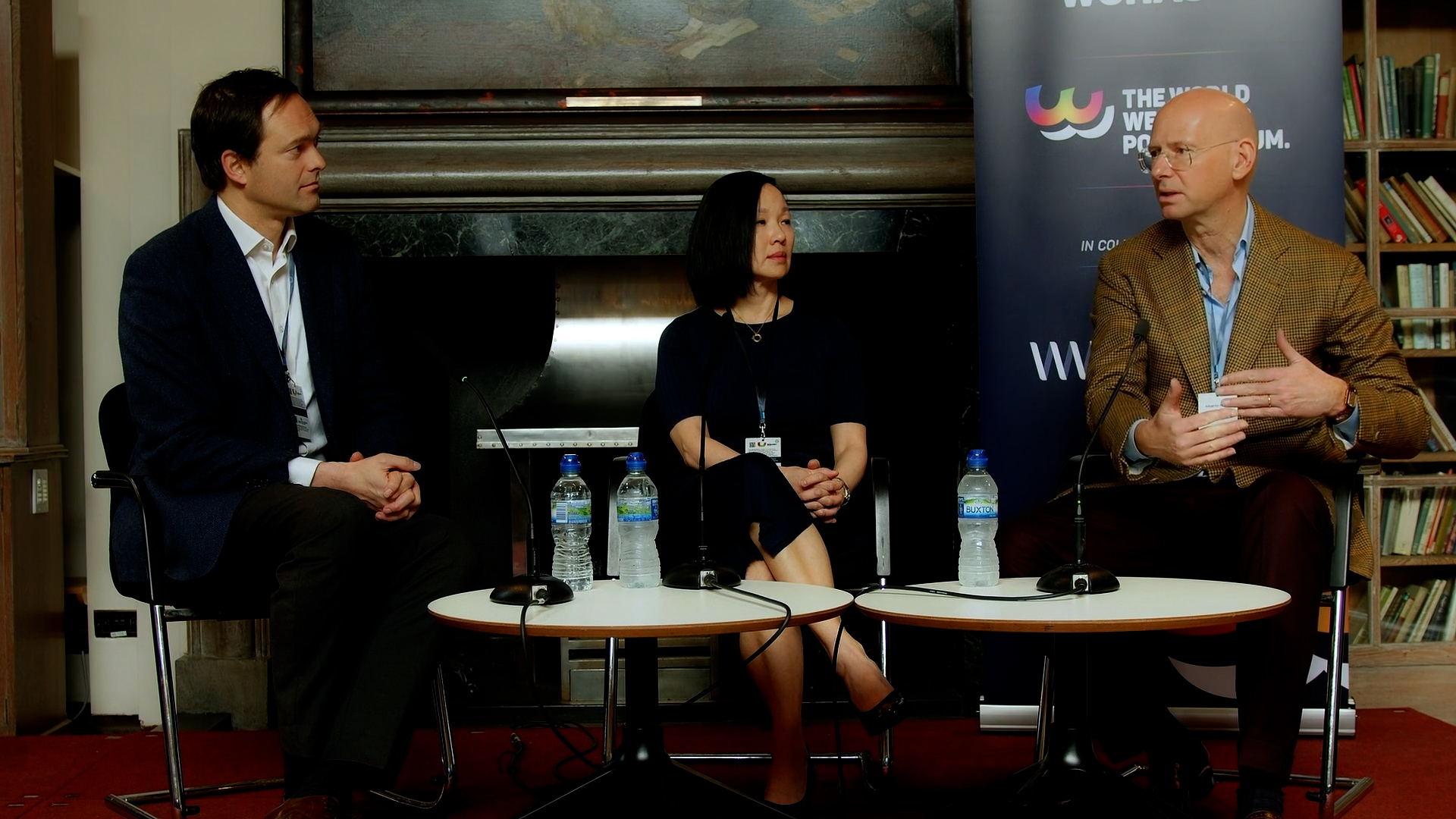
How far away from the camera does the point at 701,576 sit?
1.95 meters

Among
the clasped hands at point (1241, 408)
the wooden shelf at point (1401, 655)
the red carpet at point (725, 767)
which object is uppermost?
the clasped hands at point (1241, 408)

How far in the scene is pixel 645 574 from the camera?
6.59 feet

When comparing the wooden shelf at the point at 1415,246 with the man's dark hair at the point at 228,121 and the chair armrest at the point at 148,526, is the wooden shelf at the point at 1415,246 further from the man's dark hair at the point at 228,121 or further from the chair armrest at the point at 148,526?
the chair armrest at the point at 148,526

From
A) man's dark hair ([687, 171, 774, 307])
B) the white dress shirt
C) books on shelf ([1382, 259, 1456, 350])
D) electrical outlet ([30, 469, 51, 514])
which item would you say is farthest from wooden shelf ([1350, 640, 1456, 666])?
electrical outlet ([30, 469, 51, 514])

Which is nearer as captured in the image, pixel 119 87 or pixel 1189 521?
pixel 1189 521

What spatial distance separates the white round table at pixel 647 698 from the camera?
1.73 metres

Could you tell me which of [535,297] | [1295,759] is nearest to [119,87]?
[535,297]

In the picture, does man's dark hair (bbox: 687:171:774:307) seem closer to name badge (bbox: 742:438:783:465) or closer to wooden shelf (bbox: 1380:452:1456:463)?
name badge (bbox: 742:438:783:465)

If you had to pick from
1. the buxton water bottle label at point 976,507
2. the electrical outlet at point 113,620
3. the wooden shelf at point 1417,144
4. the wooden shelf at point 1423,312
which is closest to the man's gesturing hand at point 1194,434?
the buxton water bottle label at point 976,507

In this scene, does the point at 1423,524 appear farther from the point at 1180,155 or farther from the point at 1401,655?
the point at 1180,155

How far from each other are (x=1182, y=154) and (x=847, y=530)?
3.33 ft

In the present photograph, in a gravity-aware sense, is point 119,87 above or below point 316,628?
above

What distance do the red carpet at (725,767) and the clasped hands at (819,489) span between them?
22.1 inches

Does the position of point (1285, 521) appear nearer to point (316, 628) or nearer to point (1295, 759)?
point (1295, 759)
